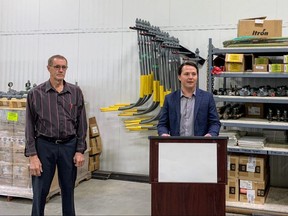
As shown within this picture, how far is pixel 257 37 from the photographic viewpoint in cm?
397

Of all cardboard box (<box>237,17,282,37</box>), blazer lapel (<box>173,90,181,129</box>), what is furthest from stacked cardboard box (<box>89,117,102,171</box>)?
blazer lapel (<box>173,90,181,129</box>)

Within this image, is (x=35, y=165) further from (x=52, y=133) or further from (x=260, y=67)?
(x=260, y=67)

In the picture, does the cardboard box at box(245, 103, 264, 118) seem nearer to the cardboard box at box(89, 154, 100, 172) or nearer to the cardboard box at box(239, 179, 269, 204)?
the cardboard box at box(239, 179, 269, 204)

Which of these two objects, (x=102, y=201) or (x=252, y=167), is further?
(x=102, y=201)

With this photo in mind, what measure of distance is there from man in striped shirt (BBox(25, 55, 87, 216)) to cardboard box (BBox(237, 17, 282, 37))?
228 cm

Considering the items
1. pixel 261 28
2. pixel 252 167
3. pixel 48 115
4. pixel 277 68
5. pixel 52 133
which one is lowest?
pixel 252 167

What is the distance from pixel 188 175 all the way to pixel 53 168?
5.16ft

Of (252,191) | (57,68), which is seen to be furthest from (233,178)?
(57,68)

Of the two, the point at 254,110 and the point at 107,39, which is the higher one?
the point at 107,39

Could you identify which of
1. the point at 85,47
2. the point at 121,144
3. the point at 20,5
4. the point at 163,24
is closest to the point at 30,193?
the point at 121,144

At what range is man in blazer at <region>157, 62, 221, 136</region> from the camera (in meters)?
2.81

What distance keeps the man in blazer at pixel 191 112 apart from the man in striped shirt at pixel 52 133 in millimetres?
913

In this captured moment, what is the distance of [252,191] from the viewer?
4055mm

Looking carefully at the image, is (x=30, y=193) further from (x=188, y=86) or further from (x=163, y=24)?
(x=163, y=24)
